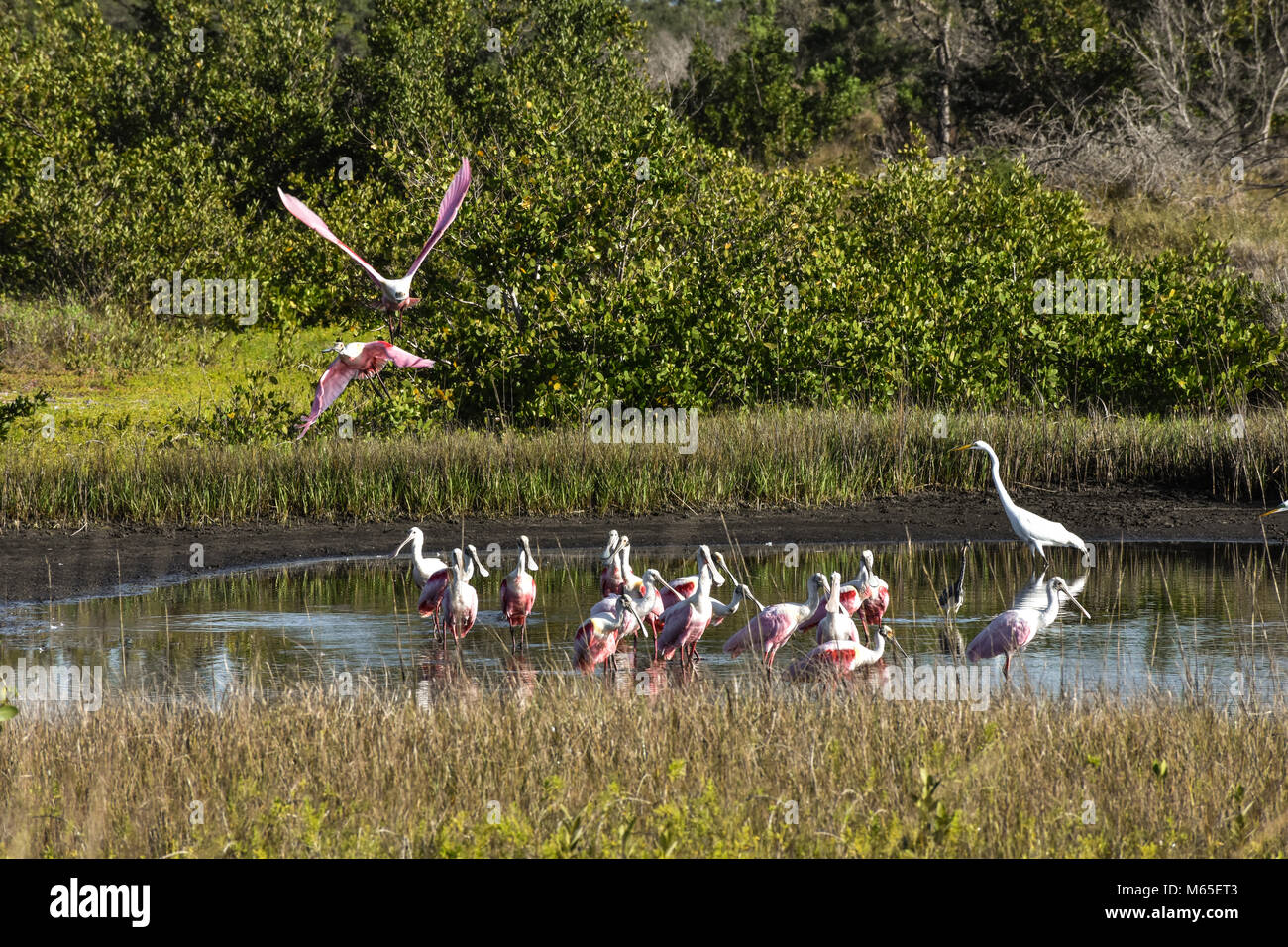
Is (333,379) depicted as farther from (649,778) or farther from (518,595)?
(649,778)

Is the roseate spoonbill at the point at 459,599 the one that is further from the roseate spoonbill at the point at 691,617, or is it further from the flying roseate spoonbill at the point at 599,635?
the roseate spoonbill at the point at 691,617

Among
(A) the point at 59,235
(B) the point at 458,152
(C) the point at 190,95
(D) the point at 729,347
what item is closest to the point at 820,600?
(D) the point at 729,347

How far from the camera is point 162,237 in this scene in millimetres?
26656

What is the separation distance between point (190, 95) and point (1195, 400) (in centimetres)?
2145

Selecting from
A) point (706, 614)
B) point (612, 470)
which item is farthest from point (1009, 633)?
point (612, 470)

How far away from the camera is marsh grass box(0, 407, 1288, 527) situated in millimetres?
14891

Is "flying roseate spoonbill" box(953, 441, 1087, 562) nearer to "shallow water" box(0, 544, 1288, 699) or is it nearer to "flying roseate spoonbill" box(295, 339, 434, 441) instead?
"shallow water" box(0, 544, 1288, 699)

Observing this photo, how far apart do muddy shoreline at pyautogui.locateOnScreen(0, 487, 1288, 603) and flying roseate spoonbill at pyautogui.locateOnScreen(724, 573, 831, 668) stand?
429 cm

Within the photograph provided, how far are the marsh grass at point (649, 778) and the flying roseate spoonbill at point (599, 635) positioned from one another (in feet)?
4.24

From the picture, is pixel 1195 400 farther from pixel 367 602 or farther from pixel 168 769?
pixel 168 769

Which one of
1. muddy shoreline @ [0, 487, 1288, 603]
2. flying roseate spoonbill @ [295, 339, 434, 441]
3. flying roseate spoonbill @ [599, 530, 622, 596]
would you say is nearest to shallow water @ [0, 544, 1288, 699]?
flying roseate spoonbill @ [599, 530, 622, 596]

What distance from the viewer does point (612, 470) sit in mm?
15664

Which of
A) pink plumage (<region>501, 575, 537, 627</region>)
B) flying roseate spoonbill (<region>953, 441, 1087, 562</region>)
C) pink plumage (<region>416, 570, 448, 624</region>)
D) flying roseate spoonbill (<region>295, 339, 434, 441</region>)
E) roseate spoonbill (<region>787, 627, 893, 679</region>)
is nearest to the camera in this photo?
roseate spoonbill (<region>787, 627, 893, 679</region>)

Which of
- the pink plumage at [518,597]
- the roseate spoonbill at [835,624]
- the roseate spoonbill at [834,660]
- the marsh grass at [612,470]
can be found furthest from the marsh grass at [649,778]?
the marsh grass at [612,470]
